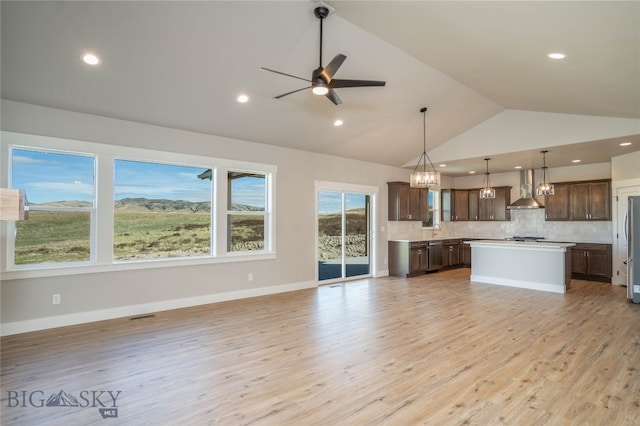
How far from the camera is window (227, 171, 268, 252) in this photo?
6223mm

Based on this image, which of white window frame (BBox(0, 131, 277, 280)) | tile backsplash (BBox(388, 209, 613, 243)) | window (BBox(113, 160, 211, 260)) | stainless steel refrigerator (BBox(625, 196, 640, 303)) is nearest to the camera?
white window frame (BBox(0, 131, 277, 280))

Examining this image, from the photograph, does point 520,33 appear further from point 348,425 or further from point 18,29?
point 18,29

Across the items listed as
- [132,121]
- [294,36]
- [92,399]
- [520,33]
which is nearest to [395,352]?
[92,399]

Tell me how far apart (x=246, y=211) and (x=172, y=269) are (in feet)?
5.26

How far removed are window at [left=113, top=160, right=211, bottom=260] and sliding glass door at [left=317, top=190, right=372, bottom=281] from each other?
254 centimetres

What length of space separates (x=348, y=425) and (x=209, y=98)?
4237mm

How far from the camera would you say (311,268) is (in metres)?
Answer: 7.21

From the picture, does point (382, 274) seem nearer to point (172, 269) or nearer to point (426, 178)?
point (426, 178)

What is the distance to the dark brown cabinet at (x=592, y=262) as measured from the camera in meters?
7.76

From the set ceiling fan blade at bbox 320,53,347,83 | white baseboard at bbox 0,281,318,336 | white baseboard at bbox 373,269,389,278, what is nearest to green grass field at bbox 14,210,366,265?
white baseboard at bbox 0,281,318,336

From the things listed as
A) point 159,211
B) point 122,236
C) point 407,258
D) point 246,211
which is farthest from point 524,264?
point 122,236

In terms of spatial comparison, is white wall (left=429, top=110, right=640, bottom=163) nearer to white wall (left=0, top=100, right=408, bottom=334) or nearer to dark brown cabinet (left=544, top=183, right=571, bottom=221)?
white wall (left=0, top=100, right=408, bottom=334)

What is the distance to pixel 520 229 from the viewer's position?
9.69 m

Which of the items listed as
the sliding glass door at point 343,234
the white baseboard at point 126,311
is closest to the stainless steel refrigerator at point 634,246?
the sliding glass door at point 343,234
